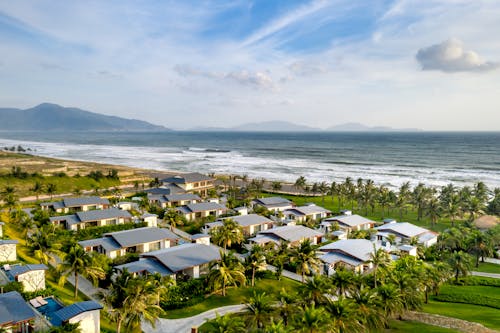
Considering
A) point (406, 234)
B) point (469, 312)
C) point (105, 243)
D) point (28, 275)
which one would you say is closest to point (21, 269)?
point (28, 275)

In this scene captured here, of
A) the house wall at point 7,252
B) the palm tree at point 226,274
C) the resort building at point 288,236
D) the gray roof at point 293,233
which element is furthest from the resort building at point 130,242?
the gray roof at point 293,233

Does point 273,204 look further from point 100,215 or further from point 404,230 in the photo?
point 100,215

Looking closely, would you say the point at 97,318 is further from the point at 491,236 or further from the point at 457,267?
the point at 491,236

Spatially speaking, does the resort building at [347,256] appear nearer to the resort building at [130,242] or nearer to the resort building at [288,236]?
the resort building at [288,236]

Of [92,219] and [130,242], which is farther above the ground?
[92,219]

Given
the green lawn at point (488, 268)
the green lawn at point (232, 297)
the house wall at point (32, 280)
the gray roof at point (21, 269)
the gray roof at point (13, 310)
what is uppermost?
the gray roof at point (13, 310)
